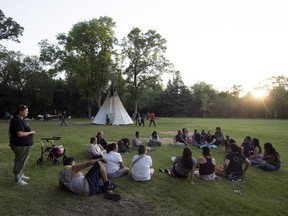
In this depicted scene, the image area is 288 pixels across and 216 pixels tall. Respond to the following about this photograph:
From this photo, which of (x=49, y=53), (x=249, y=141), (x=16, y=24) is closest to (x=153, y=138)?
(x=249, y=141)

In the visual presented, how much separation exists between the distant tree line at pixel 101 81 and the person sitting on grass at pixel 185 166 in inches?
972

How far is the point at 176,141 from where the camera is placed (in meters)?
14.7

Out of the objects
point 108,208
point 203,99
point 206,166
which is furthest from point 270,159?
point 203,99

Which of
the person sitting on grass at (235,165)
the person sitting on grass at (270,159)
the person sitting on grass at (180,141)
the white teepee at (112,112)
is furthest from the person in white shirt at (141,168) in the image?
the white teepee at (112,112)

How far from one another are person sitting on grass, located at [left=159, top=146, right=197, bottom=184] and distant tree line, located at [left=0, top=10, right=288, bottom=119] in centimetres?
2468

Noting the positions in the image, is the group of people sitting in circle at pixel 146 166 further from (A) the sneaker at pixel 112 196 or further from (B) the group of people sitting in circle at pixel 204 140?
(B) the group of people sitting in circle at pixel 204 140

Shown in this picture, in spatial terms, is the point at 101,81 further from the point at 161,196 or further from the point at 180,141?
the point at 161,196

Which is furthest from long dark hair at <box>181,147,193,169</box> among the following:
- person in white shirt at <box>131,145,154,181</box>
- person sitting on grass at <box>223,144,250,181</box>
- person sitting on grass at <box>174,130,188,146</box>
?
person sitting on grass at <box>174,130,188,146</box>

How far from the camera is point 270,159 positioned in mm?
9359

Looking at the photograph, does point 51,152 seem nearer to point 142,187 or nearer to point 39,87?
point 142,187

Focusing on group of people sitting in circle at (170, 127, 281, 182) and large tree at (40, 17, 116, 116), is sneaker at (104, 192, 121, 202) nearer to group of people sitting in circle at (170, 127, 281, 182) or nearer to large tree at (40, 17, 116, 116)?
group of people sitting in circle at (170, 127, 281, 182)

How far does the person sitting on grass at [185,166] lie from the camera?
736cm

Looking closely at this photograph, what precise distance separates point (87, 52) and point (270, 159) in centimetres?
3241

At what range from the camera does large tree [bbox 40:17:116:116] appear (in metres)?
35.6
